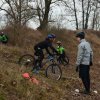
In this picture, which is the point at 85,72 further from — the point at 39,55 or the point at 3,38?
the point at 3,38

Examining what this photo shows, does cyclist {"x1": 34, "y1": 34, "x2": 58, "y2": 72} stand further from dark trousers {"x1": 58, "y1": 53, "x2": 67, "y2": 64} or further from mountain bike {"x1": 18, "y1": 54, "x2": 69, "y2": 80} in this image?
dark trousers {"x1": 58, "y1": 53, "x2": 67, "y2": 64}

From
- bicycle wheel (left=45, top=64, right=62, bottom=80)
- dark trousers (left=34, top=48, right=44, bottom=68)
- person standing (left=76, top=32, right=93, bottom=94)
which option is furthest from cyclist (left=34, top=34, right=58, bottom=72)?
person standing (left=76, top=32, right=93, bottom=94)

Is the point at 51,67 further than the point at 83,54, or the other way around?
the point at 51,67

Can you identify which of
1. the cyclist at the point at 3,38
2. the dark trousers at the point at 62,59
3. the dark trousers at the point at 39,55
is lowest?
the dark trousers at the point at 62,59

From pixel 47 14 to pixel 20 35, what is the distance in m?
10.4

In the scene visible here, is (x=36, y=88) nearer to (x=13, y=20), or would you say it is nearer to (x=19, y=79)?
(x=19, y=79)

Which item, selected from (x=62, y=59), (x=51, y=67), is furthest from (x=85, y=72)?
(x=62, y=59)

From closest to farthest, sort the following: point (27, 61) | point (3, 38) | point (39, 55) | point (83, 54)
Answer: point (83, 54) < point (39, 55) < point (27, 61) < point (3, 38)

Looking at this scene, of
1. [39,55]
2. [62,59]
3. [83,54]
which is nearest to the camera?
[83,54]

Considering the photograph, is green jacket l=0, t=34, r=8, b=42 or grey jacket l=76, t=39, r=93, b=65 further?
green jacket l=0, t=34, r=8, b=42

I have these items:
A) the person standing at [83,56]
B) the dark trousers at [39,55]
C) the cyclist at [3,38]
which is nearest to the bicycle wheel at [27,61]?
the dark trousers at [39,55]

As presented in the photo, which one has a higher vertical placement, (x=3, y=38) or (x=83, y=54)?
(x=3, y=38)

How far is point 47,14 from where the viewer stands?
36719mm

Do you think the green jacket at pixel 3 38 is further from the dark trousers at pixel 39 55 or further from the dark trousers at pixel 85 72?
the dark trousers at pixel 85 72
